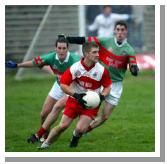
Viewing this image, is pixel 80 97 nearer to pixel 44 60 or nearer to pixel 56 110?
pixel 56 110

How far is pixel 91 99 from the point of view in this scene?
11.7m

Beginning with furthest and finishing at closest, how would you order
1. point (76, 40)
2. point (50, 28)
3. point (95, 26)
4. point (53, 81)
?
1. point (95, 26)
2. point (50, 28)
3. point (53, 81)
4. point (76, 40)

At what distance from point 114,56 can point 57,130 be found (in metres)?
1.87

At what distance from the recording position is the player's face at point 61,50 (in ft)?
41.5

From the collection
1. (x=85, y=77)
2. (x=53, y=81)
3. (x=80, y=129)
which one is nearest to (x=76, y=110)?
(x=80, y=129)

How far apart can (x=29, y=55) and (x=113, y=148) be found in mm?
11129

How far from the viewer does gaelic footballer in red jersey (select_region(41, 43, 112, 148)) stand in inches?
466

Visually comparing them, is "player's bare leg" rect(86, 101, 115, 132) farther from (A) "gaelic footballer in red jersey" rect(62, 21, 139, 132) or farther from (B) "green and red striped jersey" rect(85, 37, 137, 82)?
(B) "green and red striped jersey" rect(85, 37, 137, 82)

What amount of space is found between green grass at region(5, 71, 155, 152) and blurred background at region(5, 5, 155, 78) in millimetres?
1275

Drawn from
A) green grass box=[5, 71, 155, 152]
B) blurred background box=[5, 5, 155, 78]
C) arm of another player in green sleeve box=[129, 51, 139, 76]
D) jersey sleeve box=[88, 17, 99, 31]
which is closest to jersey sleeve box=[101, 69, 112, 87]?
arm of another player in green sleeve box=[129, 51, 139, 76]

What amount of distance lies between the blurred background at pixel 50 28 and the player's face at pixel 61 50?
10.1 meters
